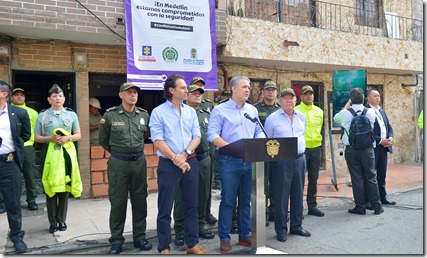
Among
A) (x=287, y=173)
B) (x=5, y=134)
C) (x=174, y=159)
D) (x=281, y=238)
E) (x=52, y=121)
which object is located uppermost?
(x=52, y=121)

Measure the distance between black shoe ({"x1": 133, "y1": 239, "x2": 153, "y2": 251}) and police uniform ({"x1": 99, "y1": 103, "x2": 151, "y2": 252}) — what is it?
20 mm

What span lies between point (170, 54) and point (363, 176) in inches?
149

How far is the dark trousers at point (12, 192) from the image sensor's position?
443 cm

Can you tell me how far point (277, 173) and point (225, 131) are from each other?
37.0 inches

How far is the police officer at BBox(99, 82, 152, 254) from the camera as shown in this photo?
454 centimetres

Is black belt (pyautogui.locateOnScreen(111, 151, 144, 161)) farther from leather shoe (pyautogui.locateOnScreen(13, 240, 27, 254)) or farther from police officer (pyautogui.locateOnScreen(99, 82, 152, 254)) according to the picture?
leather shoe (pyautogui.locateOnScreen(13, 240, 27, 254))

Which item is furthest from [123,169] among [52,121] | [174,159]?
[52,121]

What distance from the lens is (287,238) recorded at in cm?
502

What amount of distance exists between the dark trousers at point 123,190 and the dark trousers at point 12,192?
3.32ft

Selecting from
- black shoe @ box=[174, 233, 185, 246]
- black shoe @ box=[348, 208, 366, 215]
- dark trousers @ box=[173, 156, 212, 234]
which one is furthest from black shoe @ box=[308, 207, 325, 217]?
black shoe @ box=[174, 233, 185, 246]

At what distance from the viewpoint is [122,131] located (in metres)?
4.55

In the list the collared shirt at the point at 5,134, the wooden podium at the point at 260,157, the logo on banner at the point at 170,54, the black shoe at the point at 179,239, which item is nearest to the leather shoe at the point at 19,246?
the collared shirt at the point at 5,134

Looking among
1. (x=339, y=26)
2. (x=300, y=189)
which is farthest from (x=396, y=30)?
(x=300, y=189)

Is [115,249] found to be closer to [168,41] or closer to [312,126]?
[312,126]
